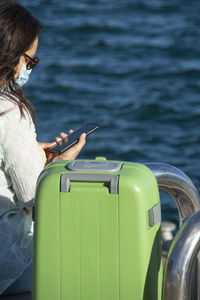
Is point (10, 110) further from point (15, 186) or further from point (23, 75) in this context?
point (23, 75)

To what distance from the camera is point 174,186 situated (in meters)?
2.15

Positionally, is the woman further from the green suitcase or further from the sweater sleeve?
the green suitcase

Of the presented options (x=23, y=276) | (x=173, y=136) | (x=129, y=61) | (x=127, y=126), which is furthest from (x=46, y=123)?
(x=23, y=276)

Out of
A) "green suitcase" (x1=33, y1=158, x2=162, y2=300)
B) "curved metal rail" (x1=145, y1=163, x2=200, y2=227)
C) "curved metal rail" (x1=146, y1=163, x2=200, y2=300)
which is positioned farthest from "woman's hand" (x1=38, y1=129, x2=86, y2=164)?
"curved metal rail" (x1=146, y1=163, x2=200, y2=300)

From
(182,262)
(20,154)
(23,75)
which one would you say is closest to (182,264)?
(182,262)

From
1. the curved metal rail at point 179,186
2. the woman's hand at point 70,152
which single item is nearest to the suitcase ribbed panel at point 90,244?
the curved metal rail at point 179,186

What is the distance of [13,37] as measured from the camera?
2260mm

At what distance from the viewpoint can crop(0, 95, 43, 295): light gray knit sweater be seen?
2.19m

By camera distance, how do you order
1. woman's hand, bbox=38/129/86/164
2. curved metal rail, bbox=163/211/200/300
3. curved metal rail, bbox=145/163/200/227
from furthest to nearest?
woman's hand, bbox=38/129/86/164, curved metal rail, bbox=145/163/200/227, curved metal rail, bbox=163/211/200/300

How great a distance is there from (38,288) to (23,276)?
1.95ft

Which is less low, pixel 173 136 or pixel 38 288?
pixel 38 288

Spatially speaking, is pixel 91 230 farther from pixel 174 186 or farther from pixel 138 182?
pixel 174 186

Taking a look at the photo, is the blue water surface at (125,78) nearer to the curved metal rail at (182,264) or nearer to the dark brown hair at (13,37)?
the dark brown hair at (13,37)

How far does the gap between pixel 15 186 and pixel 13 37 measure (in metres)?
0.49
